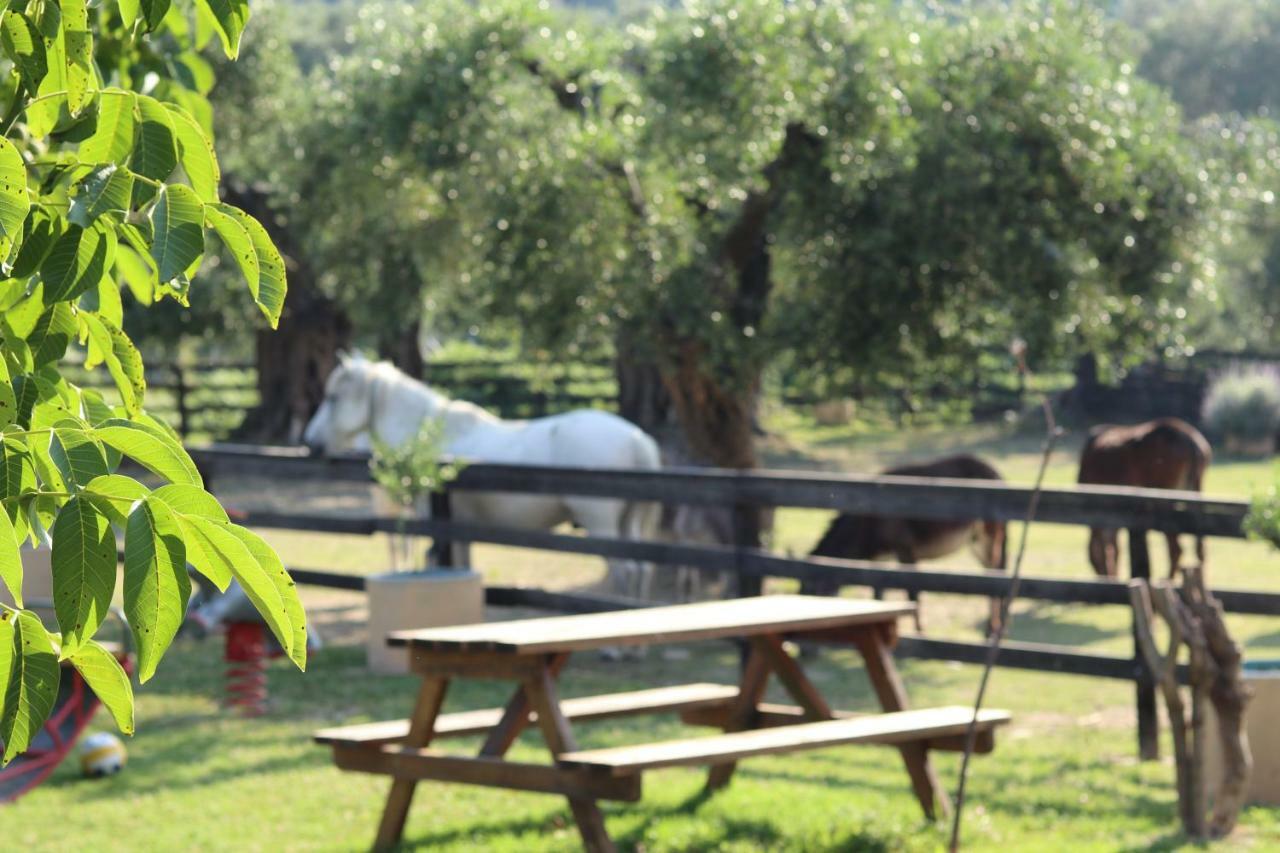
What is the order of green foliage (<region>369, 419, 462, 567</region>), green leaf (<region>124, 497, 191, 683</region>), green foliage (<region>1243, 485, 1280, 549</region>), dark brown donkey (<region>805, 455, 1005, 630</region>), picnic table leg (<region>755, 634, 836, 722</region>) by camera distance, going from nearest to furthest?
green leaf (<region>124, 497, 191, 683</region>) < green foliage (<region>1243, 485, 1280, 549</region>) < picnic table leg (<region>755, 634, 836, 722</region>) < green foliage (<region>369, 419, 462, 567</region>) < dark brown donkey (<region>805, 455, 1005, 630</region>)

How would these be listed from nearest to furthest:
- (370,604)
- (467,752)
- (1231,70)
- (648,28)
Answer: (467,752), (370,604), (648,28), (1231,70)

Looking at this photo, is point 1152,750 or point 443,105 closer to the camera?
point 1152,750

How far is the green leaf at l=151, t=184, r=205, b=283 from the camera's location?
5.99 ft

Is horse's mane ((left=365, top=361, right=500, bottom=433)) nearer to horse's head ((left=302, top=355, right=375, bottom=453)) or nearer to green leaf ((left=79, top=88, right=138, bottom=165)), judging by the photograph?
horse's head ((left=302, top=355, right=375, bottom=453))

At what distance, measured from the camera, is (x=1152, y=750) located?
7059mm

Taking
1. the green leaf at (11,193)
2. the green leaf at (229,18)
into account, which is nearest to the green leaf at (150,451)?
the green leaf at (11,193)

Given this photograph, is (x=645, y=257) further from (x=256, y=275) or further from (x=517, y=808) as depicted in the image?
(x=256, y=275)

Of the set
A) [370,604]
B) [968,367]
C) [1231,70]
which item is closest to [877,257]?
[968,367]

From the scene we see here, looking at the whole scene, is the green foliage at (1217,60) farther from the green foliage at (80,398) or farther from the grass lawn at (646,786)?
the green foliage at (80,398)

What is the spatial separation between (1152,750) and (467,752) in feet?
9.57

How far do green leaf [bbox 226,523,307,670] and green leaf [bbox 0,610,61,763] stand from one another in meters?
0.22

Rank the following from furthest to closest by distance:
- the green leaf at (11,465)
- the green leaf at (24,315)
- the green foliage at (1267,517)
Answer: the green foliage at (1267,517), the green leaf at (24,315), the green leaf at (11,465)

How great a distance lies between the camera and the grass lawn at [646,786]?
5.55m

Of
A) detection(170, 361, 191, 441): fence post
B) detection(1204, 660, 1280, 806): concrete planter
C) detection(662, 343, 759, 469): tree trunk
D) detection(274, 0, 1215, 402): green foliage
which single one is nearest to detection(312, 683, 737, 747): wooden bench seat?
detection(1204, 660, 1280, 806): concrete planter
